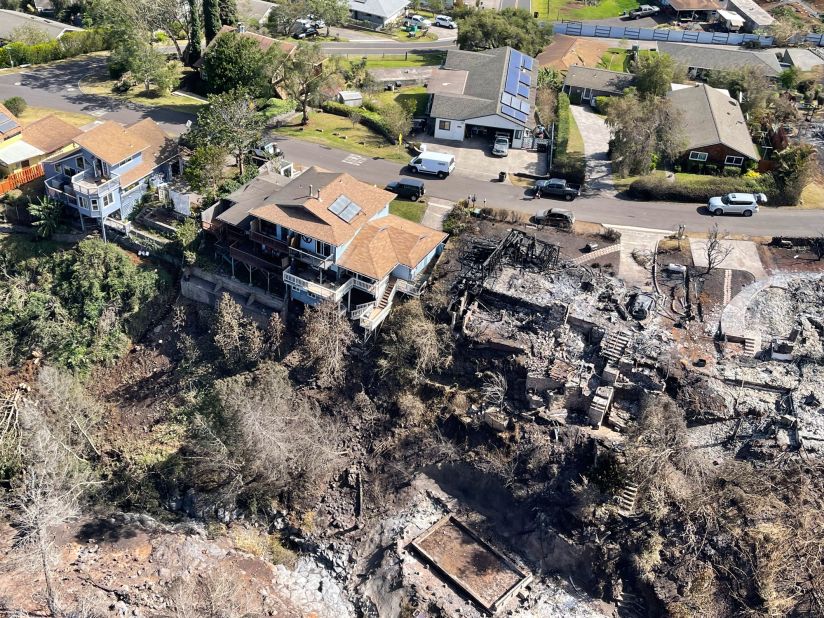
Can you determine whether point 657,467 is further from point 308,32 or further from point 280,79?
point 308,32

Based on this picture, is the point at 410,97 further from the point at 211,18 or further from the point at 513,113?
the point at 211,18

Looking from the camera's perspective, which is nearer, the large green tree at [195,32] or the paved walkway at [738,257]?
the paved walkway at [738,257]

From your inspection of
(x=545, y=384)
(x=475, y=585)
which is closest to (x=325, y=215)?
(x=545, y=384)

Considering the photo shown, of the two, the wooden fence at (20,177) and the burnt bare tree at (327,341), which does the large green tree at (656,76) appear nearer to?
the burnt bare tree at (327,341)

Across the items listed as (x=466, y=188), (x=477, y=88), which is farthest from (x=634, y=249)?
(x=477, y=88)

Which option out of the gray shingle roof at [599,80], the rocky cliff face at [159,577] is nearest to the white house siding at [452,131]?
the gray shingle roof at [599,80]
